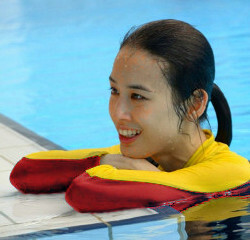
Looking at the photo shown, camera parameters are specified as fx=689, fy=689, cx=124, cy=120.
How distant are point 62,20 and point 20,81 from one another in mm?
5263

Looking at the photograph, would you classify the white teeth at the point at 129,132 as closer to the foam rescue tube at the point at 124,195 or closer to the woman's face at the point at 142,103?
the woman's face at the point at 142,103

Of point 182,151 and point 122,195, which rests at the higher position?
point 182,151

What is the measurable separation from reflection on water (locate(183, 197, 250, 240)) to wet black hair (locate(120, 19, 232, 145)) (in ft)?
1.49

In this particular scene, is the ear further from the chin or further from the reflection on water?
the reflection on water

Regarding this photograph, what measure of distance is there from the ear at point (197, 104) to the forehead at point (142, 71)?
0.19 metres

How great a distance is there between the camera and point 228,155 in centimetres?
355

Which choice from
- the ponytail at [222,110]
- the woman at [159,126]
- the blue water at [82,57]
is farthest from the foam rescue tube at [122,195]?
the blue water at [82,57]

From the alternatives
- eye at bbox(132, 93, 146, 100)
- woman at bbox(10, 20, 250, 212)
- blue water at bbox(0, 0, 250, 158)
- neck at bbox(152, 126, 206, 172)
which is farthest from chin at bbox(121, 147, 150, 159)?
blue water at bbox(0, 0, 250, 158)

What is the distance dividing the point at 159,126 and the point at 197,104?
244mm

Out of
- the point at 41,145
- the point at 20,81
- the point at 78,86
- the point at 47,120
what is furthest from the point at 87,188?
Result: the point at 20,81

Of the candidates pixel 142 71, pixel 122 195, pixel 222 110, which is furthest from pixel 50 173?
pixel 222 110

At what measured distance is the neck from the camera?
3.54m

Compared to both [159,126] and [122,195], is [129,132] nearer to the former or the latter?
[159,126]

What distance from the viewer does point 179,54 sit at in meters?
3.35
